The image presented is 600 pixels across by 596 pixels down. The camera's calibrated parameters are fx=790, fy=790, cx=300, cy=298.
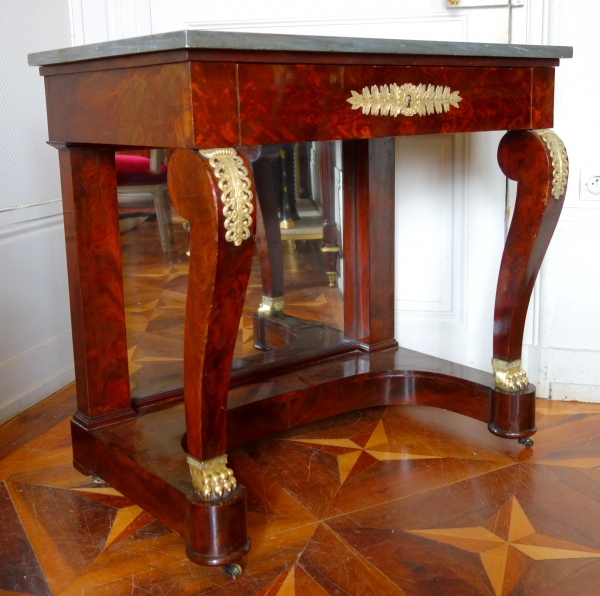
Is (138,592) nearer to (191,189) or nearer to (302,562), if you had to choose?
(302,562)

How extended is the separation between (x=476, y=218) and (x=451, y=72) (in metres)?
0.76

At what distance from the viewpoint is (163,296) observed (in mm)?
1812

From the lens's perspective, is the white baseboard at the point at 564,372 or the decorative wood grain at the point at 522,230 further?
the white baseboard at the point at 564,372

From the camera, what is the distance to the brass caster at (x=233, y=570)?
134 centimetres

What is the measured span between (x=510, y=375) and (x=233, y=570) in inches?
30.5

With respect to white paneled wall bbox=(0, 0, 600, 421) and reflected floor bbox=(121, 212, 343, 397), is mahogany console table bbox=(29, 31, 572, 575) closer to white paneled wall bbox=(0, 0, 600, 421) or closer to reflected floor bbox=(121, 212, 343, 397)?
reflected floor bbox=(121, 212, 343, 397)

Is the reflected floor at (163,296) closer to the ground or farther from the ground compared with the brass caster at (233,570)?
farther from the ground

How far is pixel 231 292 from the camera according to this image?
3.98 feet

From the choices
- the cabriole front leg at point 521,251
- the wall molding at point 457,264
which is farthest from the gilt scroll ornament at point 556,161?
the wall molding at point 457,264

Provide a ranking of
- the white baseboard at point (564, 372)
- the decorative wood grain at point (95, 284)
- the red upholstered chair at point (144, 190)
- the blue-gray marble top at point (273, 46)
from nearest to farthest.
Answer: the blue-gray marble top at point (273, 46)
the decorative wood grain at point (95, 284)
the red upholstered chair at point (144, 190)
the white baseboard at point (564, 372)

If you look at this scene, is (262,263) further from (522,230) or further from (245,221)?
(245,221)

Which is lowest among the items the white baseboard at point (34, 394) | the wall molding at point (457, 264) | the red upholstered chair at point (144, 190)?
the white baseboard at point (34, 394)

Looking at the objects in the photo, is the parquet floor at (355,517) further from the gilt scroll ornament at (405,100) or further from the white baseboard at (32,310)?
the gilt scroll ornament at (405,100)

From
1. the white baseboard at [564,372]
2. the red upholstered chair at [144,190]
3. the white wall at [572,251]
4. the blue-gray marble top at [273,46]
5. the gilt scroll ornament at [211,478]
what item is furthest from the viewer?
the white baseboard at [564,372]
